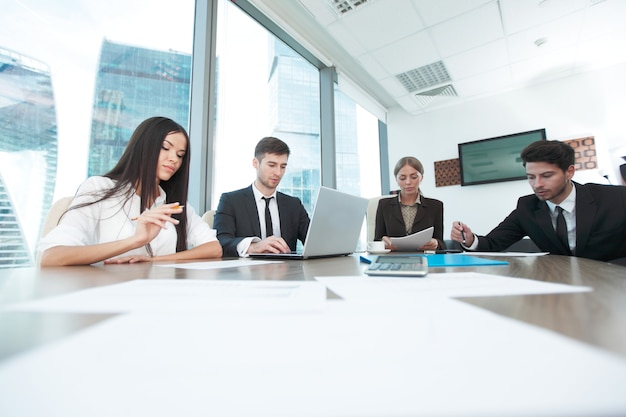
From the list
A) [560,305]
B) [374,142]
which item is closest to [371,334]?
[560,305]

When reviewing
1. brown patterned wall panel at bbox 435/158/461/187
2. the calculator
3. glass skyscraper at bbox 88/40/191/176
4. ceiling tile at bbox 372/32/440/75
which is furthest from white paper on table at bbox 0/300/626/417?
brown patterned wall panel at bbox 435/158/461/187

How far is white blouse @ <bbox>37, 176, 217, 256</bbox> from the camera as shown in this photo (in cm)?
92

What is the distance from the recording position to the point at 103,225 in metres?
1.14

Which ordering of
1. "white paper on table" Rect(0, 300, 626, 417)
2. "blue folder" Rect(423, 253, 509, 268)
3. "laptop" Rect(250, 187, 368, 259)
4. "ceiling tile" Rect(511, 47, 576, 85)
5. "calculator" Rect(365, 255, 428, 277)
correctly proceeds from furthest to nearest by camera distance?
A: "ceiling tile" Rect(511, 47, 576, 85)
"laptop" Rect(250, 187, 368, 259)
"blue folder" Rect(423, 253, 509, 268)
"calculator" Rect(365, 255, 428, 277)
"white paper on table" Rect(0, 300, 626, 417)

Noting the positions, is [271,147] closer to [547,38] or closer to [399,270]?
[399,270]

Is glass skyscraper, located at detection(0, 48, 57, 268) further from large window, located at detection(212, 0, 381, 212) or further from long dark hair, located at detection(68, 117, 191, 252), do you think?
large window, located at detection(212, 0, 381, 212)

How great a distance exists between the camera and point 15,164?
138cm

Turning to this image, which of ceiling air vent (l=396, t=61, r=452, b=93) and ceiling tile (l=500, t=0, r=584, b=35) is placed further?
ceiling air vent (l=396, t=61, r=452, b=93)

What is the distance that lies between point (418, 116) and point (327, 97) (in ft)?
5.82

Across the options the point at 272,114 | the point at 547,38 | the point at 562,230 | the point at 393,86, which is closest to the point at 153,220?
the point at 562,230

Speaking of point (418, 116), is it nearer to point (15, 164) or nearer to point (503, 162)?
point (503, 162)

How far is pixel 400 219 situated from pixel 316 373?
8.09 ft

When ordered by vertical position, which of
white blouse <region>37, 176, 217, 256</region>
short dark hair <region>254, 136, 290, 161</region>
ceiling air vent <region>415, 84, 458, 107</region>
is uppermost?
ceiling air vent <region>415, 84, 458, 107</region>

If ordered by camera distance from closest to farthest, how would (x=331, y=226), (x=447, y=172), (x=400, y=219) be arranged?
1. (x=331, y=226)
2. (x=400, y=219)
3. (x=447, y=172)
